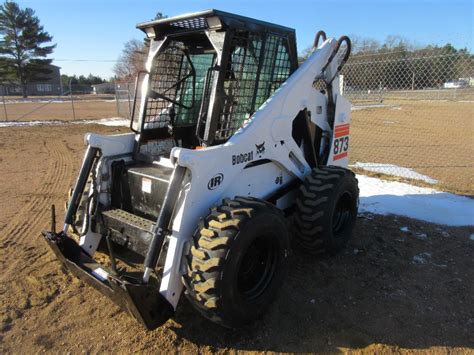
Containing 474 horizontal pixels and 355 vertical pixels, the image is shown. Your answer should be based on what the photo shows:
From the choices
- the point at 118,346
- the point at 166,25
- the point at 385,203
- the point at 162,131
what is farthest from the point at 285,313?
the point at 385,203

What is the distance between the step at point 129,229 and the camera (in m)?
3.33

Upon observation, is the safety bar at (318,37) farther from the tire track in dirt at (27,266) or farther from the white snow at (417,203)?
the tire track in dirt at (27,266)

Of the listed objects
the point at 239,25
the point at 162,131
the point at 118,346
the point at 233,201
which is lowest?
the point at 118,346

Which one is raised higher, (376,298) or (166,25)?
(166,25)

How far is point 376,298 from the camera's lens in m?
3.65

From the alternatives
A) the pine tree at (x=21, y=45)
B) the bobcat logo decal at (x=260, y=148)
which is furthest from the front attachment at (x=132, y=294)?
the pine tree at (x=21, y=45)

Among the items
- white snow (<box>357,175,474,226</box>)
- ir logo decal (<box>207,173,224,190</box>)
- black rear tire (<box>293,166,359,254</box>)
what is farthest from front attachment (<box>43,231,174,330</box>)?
white snow (<box>357,175,474,226</box>)

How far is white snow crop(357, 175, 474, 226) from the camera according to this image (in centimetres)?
566

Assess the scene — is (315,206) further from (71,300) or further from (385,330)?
(71,300)

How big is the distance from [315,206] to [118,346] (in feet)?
7.25

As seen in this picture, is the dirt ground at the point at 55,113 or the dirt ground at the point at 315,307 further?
the dirt ground at the point at 55,113

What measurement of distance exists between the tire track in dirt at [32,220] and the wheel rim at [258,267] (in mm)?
2565

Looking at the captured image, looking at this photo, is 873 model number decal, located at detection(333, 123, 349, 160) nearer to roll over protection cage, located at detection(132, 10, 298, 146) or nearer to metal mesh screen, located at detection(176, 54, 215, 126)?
roll over protection cage, located at detection(132, 10, 298, 146)

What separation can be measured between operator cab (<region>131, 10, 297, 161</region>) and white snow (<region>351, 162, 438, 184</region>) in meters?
4.79
